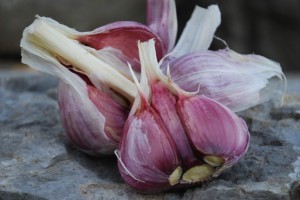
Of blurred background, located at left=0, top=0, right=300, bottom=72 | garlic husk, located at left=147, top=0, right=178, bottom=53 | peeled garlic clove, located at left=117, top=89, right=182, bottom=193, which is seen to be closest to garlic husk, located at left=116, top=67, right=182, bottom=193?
peeled garlic clove, located at left=117, top=89, right=182, bottom=193

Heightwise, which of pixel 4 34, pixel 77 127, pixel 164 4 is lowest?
pixel 4 34

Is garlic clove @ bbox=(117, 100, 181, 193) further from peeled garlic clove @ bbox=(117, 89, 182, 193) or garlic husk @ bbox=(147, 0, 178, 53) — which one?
garlic husk @ bbox=(147, 0, 178, 53)

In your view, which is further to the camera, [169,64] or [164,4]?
[164,4]

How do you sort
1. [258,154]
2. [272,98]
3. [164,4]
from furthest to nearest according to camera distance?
[272,98]
[164,4]
[258,154]

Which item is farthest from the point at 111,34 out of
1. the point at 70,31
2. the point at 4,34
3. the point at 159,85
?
the point at 4,34

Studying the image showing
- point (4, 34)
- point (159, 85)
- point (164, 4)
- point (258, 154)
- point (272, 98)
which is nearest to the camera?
point (159, 85)

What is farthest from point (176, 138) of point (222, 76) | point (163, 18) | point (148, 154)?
point (163, 18)

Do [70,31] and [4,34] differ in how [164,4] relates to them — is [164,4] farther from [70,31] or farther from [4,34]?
[4,34]

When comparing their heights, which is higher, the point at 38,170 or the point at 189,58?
the point at 189,58
